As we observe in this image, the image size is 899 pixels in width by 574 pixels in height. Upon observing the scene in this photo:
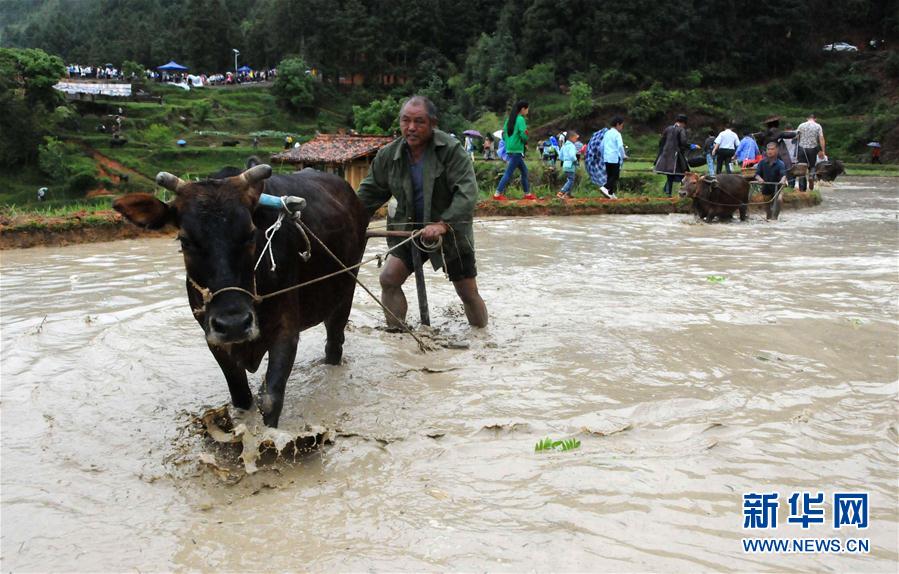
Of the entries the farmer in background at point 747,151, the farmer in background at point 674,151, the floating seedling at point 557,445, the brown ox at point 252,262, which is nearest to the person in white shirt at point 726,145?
the farmer in background at point 747,151

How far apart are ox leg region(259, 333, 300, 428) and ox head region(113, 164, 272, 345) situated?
527mm

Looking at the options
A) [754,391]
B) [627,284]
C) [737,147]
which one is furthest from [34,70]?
[754,391]

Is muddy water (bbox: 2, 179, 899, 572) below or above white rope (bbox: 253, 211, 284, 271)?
below

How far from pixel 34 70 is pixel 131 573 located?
190ft

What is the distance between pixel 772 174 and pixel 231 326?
14057 mm

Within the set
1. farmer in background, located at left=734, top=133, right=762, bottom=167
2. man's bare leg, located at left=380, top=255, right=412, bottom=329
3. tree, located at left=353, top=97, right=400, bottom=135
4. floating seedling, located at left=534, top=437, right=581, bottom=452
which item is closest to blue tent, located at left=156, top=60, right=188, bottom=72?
tree, located at left=353, top=97, right=400, bottom=135

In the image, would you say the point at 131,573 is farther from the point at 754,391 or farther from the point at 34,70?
the point at 34,70

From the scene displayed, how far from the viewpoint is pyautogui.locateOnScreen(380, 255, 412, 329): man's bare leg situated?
6234mm

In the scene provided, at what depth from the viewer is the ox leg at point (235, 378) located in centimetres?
418

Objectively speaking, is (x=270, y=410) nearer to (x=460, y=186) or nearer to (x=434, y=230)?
(x=434, y=230)

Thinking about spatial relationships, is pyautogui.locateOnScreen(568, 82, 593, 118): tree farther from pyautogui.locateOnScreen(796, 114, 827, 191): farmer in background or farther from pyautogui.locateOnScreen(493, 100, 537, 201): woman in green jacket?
pyautogui.locateOnScreen(493, 100, 537, 201): woman in green jacket

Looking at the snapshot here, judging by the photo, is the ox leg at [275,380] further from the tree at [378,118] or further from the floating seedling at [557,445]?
the tree at [378,118]

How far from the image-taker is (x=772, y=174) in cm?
1495

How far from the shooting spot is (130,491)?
371cm
